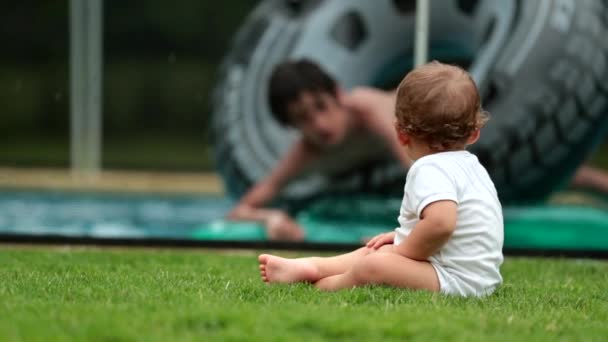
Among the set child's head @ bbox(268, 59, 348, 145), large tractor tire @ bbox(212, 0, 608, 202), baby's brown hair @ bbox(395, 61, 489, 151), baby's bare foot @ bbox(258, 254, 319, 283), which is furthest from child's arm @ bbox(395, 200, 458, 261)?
child's head @ bbox(268, 59, 348, 145)

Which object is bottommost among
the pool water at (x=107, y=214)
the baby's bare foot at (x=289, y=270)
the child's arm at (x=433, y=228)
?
the pool water at (x=107, y=214)

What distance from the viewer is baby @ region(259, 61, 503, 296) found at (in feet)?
12.0

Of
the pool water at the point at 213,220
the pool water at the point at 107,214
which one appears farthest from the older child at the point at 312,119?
the pool water at the point at 107,214

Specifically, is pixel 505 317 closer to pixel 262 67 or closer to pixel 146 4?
pixel 262 67

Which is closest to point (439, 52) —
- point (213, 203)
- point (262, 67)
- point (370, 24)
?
point (370, 24)

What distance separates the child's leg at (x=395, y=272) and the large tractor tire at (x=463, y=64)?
2891 millimetres

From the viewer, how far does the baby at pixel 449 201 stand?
3654 mm

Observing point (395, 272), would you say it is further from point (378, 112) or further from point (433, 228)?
point (378, 112)

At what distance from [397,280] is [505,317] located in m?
0.55

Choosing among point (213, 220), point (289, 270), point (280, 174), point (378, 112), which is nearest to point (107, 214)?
point (213, 220)

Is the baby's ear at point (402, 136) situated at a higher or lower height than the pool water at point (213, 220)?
higher

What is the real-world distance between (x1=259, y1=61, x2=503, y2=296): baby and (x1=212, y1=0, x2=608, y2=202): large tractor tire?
2786 millimetres

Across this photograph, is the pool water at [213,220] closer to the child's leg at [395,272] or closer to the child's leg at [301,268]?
the child's leg at [301,268]

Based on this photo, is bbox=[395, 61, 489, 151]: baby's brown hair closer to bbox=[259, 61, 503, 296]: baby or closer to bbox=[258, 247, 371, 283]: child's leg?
bbox=[259, 61, 503, 296]: baby
